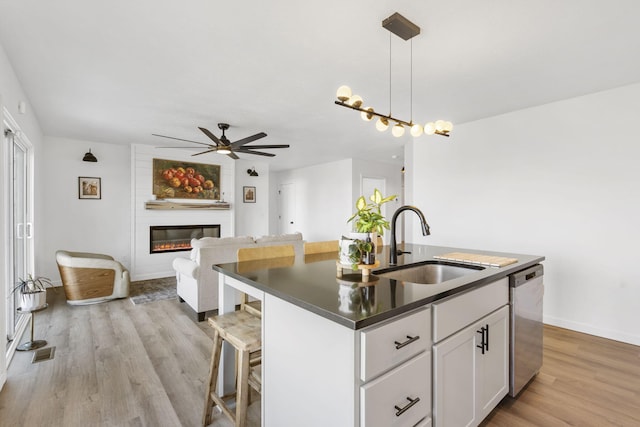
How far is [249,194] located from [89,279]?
3.80 meters

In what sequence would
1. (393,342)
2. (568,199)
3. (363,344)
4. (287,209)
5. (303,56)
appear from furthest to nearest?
1. (287,209)
2. (568,199)
3. (303,56)
4. (393,342)
5. (363,344)

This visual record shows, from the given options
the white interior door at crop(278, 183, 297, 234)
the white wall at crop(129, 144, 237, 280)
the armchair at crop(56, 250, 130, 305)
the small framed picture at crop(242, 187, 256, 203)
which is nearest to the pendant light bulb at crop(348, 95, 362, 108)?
the armchair at crop(56, 250, 130, 305)

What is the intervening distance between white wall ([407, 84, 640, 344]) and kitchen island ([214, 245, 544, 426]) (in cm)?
227

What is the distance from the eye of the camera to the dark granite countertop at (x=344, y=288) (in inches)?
41.0

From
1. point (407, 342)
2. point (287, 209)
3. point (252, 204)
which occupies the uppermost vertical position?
point (252, 204)

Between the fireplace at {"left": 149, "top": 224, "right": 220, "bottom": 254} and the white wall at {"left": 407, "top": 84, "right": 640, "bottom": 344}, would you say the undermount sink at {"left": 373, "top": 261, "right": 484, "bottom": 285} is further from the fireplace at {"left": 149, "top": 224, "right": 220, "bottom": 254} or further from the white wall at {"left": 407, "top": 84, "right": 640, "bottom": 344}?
the fireplace at {"left": 149, "top": 224, "right": 220, "bottom": 254}

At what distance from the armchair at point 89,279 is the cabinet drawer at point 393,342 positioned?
4.42 m

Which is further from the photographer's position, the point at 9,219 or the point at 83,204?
the point at 83,204

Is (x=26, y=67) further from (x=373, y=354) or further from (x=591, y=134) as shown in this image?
(x=591, y=134)

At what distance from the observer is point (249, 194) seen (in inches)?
288

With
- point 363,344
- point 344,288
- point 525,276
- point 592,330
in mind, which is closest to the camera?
point 363,344

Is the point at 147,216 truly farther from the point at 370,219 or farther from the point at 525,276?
the point at 525,276

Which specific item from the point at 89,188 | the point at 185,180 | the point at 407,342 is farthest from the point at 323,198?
the point at 407,342

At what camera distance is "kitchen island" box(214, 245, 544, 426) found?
1014 millimetres
